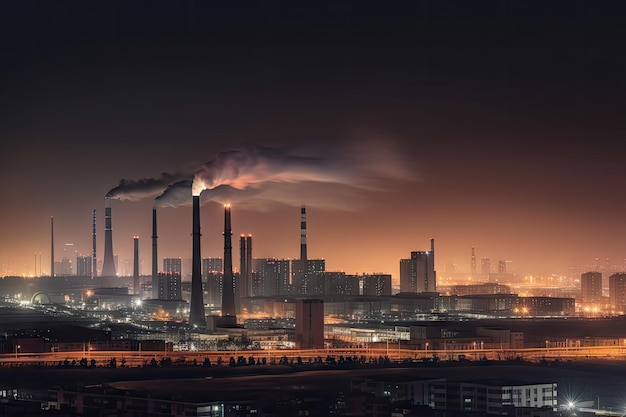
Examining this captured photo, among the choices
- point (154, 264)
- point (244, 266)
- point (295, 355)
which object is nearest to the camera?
point (295, 355)

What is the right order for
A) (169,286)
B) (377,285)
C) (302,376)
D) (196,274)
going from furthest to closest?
1. (377,285)
2. (169,286)
3. (196,274)
4. (302,376)

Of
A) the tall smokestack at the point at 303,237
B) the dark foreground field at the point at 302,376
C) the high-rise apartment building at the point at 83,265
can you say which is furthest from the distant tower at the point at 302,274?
the dark foreground field at the point at 302,376

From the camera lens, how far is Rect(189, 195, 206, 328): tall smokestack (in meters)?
46.0

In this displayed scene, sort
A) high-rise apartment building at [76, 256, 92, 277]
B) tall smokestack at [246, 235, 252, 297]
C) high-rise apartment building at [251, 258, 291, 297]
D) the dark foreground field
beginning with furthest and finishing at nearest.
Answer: high-rise apartment building at [76, 256, 92, 277]
high-rise apartment building at [251, 258, 291, 297]
tall smokestack at [246, 235, 252, 297]
the dark foreground field

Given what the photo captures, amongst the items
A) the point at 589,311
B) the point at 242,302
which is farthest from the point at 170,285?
the point at 589,311

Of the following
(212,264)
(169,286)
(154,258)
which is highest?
(212,264)

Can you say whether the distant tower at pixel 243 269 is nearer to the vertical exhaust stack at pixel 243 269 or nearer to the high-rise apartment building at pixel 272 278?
the vertical exhaust stack at pixel 243 269

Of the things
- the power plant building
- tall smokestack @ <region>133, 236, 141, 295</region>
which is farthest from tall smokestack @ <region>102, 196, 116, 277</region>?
the power plant building

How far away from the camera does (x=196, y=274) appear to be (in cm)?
4694

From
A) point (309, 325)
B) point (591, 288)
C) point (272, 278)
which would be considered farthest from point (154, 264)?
point (309, 325)

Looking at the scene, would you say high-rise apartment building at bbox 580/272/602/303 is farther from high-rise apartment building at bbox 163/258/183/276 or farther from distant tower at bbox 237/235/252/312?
high-rise apartment building at bbox 163/258/183/276

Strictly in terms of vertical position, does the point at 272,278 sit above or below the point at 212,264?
below

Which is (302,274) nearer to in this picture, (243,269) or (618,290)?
(243,269)

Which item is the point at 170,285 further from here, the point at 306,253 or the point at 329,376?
the point at 329,376
